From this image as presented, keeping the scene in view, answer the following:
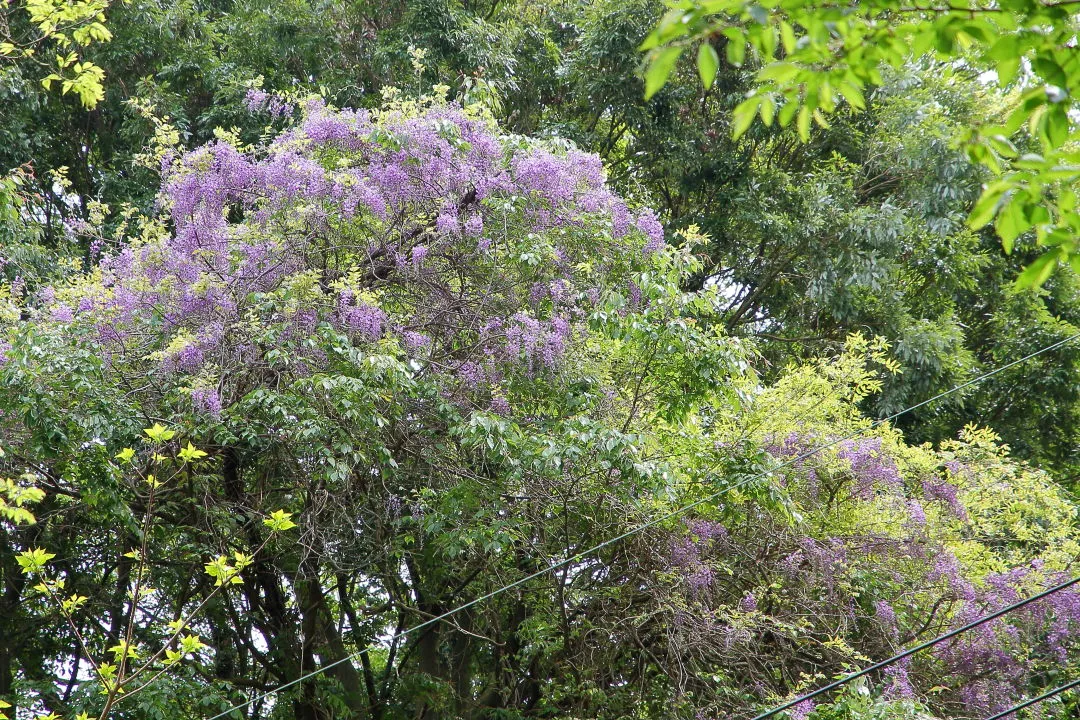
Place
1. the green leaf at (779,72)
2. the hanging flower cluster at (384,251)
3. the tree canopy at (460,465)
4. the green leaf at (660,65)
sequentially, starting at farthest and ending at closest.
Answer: the hanging flower cluster at (384,251), the tree canopy at (460,465), the green leaf at (779,72), the green leaf at (660,65)

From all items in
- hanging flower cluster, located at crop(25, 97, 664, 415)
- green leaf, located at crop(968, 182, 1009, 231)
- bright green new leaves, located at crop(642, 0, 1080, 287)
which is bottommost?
green leaf, located at crop(968, 182, 1009, 231)

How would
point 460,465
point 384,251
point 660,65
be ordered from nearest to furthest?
1. point 660,65
2. point 460,465
3. point 384,251

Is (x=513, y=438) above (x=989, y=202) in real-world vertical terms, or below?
above

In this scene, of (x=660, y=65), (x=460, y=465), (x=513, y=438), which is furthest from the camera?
(x=460, y=465)

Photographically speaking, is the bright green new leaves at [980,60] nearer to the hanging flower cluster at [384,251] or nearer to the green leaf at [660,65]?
the green leaf at [660,65]

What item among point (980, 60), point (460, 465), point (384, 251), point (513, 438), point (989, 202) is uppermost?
point (384, 251)

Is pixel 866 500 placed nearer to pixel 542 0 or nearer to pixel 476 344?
pixel 476 344

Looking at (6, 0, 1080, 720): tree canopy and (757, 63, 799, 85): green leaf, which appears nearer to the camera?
(757, 63, 799, 85): green leaf

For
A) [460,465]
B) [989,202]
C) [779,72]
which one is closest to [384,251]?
[460,465]

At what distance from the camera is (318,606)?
784 centimetres

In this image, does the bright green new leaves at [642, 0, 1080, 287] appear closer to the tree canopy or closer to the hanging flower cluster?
the tree canopy

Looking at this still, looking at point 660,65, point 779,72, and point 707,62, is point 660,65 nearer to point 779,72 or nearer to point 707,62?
point 707,62

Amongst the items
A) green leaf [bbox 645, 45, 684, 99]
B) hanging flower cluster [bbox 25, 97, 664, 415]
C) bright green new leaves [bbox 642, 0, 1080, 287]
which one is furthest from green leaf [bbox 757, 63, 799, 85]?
hanging flower cluster [bbox 25, 97, 664, 415]

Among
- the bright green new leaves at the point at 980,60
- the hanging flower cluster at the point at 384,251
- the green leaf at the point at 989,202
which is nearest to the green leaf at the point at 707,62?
the bright green new leaves at the point at 980,60
